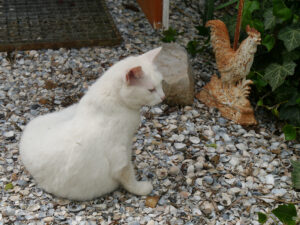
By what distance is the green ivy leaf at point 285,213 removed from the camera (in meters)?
2.45

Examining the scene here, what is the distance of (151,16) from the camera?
15.1 ft

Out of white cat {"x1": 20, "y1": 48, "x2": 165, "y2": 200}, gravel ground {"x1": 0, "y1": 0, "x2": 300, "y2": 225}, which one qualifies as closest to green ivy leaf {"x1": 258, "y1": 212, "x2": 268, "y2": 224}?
gravel ground {"x1": 0, "y1": 0, "x2": 300, "y2": 225}

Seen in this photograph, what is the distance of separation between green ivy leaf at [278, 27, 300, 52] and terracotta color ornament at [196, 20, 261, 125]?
310mm

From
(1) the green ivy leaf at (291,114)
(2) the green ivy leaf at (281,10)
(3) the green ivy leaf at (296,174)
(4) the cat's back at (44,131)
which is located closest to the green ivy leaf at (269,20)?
(2) the green ivy leaf at (281,10)

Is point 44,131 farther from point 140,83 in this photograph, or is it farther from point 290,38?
point 290,38

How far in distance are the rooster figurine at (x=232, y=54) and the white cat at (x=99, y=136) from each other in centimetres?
108

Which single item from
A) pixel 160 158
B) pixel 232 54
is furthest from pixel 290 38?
pixel 160 158

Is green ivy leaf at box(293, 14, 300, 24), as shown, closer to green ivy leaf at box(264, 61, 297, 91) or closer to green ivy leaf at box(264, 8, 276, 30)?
green ivy leaf at box(264, 8, 276, 30)

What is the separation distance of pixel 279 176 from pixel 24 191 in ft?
6.34

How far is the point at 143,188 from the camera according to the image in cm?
273

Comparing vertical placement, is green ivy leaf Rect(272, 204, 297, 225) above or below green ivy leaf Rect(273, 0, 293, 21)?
below

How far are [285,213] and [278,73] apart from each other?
1.25 m

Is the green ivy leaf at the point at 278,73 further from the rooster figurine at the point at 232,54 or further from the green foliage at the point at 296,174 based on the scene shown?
the green foliage at the point at 296,174

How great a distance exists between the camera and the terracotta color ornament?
3342mm
